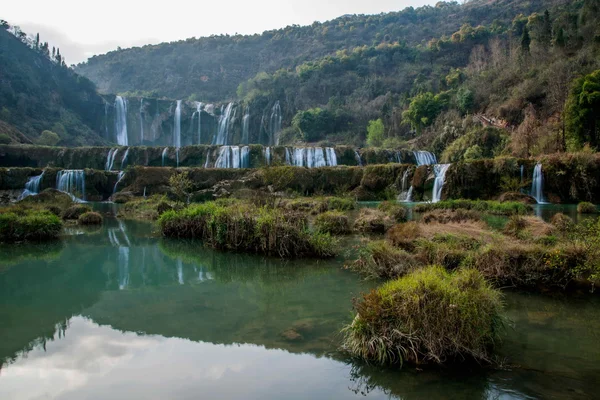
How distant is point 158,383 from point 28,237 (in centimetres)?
1434

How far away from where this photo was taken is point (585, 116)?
36.6 m

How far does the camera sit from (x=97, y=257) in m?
14.5

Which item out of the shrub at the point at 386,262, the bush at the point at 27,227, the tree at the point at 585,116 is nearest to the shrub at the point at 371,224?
the shrub at the point at 386,262

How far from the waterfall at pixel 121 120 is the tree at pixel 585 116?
73788 mm

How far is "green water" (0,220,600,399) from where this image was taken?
5.43 m

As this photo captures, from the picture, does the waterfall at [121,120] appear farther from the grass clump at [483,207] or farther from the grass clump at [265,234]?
the grass clump at [265,234]

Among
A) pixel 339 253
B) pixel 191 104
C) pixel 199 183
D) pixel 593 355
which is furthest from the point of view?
pixel 191 104

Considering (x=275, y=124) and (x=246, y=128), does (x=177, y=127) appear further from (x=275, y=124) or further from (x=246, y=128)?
(x=275, y=124)

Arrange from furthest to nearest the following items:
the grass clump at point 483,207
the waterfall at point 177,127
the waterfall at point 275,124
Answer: the waterfall at point 177,127, the waterfall at point 275,124, the grass clump at point 483,207

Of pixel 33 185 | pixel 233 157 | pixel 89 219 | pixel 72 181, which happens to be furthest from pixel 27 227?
pixel 233 157

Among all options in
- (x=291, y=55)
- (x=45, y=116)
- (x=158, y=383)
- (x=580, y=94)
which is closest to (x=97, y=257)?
(x=158, y=383)

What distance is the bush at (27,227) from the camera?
54.3 ft

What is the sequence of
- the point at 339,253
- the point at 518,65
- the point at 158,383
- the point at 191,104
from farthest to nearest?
the point at 191,104
the point at 518,65
the point at 339,253
the point at 158,383

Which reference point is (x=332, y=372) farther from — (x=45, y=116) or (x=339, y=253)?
(x=45, y=116)
